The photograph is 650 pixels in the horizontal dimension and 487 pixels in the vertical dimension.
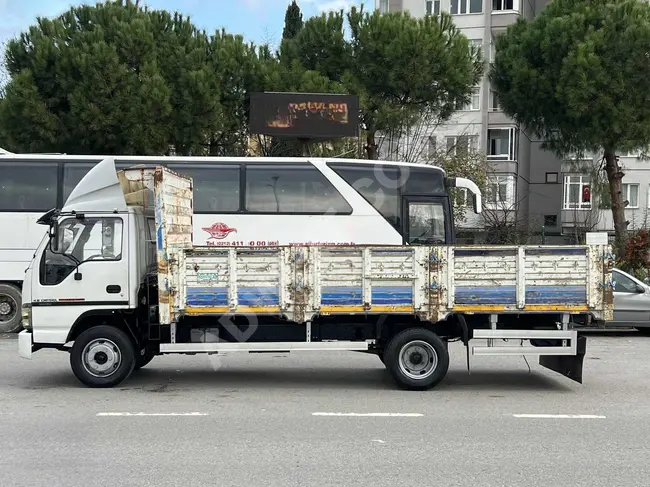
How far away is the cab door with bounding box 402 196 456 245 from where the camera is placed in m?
15.9

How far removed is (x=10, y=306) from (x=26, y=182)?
2.72 metres

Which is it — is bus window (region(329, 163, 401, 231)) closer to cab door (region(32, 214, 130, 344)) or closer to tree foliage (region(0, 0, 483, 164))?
cab door (region(32, 214, 130, 344))

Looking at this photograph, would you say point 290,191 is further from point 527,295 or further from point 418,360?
point 527,295

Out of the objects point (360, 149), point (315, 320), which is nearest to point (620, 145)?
point (360, 149)

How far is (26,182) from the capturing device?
1677 centimetres

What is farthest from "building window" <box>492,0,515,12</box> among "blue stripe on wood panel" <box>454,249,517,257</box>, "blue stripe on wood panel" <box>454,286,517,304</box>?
"blue stripe on wood panel" <box>454,286,517,304</box>

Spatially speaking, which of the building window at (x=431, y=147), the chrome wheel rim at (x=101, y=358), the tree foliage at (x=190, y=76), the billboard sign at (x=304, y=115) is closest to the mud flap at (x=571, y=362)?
the chrome wheel rim at (x=101, y=358)

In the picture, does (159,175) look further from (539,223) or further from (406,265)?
(539,223)

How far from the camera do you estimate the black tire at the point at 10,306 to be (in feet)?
55.1

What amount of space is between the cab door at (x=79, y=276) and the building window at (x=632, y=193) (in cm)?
4007

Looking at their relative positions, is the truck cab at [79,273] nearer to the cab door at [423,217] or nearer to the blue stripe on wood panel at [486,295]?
the blue stripe on wood panel at [486,295]

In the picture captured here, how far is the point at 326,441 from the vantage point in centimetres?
702

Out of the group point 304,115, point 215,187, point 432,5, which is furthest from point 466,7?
point 215,187

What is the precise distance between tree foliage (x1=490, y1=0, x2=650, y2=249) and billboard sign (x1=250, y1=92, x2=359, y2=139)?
8378 millimetres
